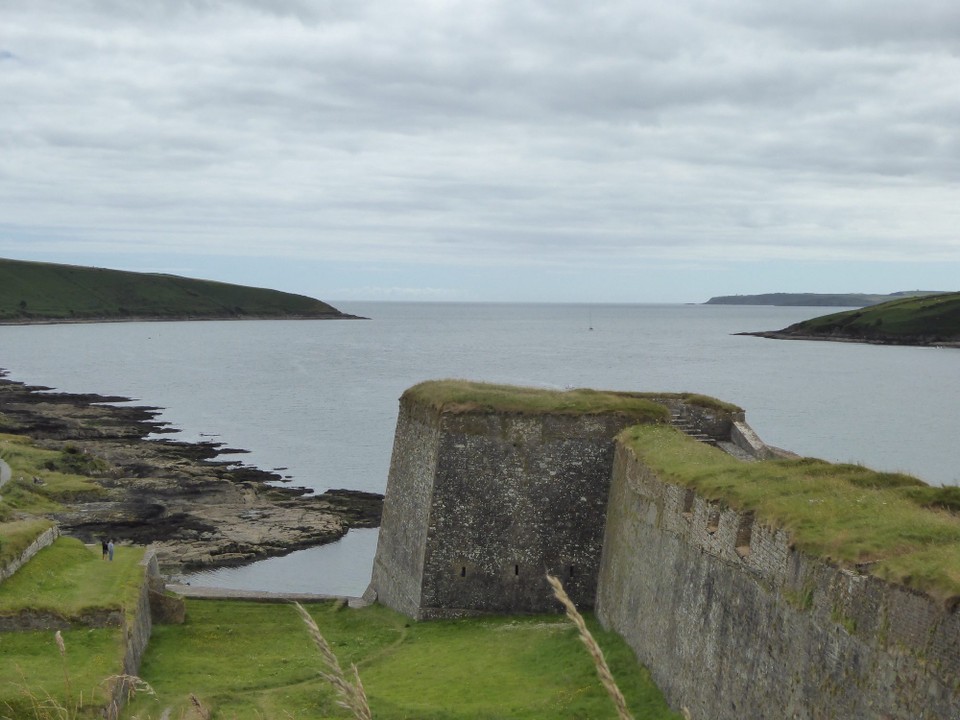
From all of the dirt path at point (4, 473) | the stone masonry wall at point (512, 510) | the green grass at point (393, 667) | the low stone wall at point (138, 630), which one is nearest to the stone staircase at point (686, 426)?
the stone masonry wall at point (512, 510)

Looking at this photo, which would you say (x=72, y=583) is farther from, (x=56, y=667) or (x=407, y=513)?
(x=407, y=513)

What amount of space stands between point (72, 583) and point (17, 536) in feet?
8.95

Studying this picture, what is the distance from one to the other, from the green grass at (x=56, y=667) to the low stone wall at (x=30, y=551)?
3.41 metres

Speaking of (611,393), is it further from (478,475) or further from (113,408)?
(113,408)

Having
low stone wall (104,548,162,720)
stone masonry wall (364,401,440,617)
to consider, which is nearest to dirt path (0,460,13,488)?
low stone wall (104,548,162,720)

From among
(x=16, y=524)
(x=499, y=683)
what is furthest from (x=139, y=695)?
(x=16, y=524)

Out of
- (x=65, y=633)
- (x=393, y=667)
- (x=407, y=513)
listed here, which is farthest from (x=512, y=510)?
(x=65, y=633)

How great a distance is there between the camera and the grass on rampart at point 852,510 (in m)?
12.0

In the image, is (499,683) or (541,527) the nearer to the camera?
(499,683)

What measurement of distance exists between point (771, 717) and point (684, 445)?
37.3 feet

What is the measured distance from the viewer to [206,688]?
957 inches

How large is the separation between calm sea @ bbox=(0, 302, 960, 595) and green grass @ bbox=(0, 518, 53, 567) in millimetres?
15441

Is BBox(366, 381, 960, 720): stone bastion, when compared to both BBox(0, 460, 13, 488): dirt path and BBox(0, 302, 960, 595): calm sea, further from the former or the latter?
BBox(0, 460, 13, 488): dirt path

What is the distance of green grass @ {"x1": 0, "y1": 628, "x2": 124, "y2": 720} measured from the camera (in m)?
19.1
